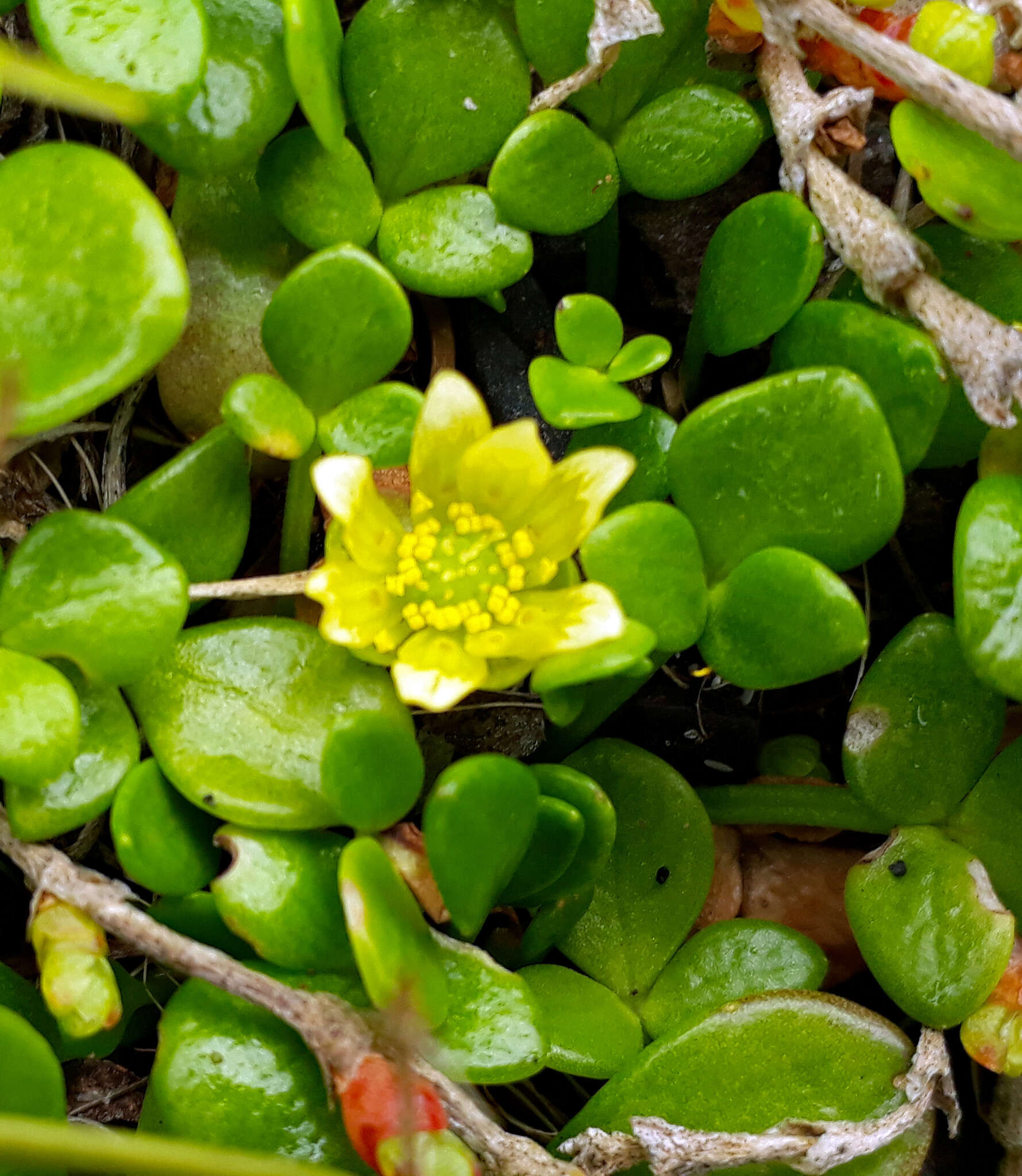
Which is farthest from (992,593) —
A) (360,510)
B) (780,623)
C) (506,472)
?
(360,510)

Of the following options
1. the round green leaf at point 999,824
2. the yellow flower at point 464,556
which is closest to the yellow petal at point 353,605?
A: the yellow flower at point 464,556

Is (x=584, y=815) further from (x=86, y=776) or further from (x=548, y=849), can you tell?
(x=86, y=776)

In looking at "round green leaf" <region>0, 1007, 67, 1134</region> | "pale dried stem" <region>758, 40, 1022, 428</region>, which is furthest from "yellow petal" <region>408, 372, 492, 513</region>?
"round green leaf" <region>0, 1007, 67, 1134</region>

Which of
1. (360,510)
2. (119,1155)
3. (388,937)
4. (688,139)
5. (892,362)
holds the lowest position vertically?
(388,937)

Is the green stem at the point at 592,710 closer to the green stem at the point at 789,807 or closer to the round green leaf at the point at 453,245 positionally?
the green stem at the point at 789,807

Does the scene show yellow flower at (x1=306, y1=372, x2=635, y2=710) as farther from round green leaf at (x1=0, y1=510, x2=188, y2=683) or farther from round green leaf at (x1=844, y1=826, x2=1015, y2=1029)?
round green leaf at (x1=844, y1=826, x2=1015, y2=1029)

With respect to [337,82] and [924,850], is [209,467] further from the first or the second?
[924,850]

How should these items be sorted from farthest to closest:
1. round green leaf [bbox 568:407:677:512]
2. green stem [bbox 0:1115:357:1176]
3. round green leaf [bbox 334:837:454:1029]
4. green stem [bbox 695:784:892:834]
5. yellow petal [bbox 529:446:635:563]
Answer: green stem [bbox 695:784:892:834], round green leaf [bbox 568:407:677:512], yellow petal [bbox 529:446:635:563], round green leaf [bbox 334:837:454:1029], green stem [bbox 0:1115:357:1176]
